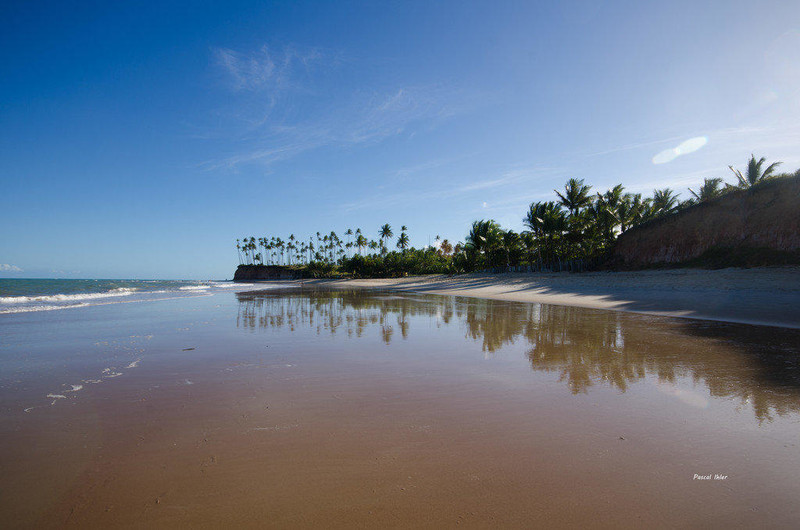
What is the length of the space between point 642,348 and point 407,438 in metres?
6.96

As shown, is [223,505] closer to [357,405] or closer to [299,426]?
[299,426]

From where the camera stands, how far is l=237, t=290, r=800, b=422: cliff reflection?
537 cm

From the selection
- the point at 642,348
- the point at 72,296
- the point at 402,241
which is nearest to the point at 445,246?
the point at 402,241

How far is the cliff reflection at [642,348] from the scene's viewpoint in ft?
17.6

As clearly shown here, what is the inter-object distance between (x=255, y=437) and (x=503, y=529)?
278 centimetres

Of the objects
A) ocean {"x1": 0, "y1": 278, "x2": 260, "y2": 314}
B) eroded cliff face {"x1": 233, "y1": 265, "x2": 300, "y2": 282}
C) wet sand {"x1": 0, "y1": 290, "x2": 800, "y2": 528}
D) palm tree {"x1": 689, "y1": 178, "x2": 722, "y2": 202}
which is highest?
palm tree {"x1": 689, "y1": 178, "x2": 722, "y2": 202}

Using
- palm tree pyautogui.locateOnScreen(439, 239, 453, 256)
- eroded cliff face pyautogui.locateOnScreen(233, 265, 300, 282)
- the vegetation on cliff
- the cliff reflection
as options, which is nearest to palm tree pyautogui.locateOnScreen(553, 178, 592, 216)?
the vegetation on cliff

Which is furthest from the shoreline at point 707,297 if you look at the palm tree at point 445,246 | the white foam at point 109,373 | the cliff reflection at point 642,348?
the palm tree at point 445,246

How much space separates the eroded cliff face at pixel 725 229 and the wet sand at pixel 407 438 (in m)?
27.1

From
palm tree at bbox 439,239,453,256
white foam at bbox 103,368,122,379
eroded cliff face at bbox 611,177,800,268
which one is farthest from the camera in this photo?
palm tree at bbox 439,239,453,256

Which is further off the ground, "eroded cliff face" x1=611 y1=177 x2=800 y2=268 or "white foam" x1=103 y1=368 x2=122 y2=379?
"eroded cliff face" x1=611 y1=177 x2=800 y2=268

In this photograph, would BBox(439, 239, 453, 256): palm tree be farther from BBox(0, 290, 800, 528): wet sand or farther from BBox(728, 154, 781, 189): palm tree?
BBox(0, 290, 800, 528): wet sand

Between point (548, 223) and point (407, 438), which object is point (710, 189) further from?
point (407, 438)

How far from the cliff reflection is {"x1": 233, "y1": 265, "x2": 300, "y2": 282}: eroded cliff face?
121537 mm
